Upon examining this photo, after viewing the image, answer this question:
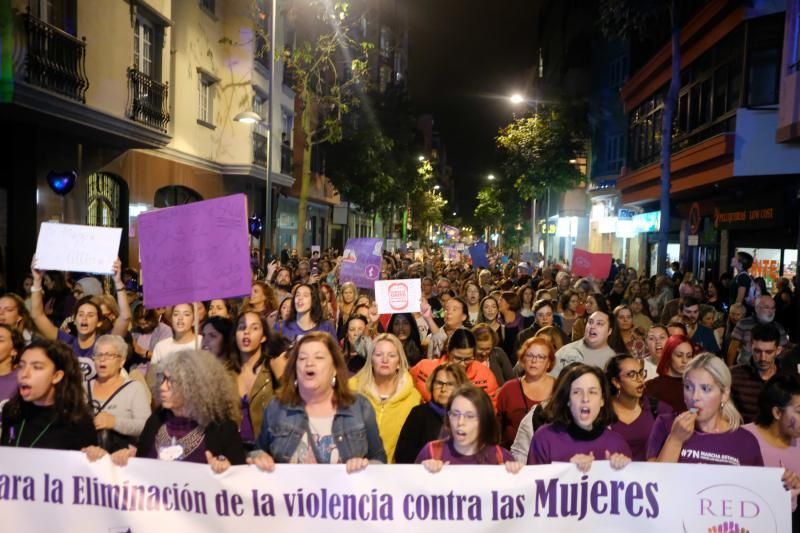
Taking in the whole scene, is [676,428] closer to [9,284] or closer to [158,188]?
[9,284]

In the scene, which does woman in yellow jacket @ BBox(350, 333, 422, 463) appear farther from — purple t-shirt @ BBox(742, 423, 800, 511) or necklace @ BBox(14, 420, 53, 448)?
purple t-shirt @ BBox(742, 423, 800, 511)

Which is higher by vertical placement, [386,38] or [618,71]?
[386,38]

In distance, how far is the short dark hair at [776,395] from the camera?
4609mm

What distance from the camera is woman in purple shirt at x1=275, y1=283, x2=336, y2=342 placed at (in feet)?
26.3

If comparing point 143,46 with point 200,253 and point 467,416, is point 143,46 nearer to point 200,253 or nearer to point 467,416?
point 200,253

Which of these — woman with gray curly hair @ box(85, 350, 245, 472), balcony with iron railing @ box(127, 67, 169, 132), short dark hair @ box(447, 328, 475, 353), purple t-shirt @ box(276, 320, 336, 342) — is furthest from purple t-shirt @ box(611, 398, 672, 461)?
balcony with iron railing @ box(127, 67, 169, 132)

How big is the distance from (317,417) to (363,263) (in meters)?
9.60

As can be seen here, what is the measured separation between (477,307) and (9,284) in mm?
9019

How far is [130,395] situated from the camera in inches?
200

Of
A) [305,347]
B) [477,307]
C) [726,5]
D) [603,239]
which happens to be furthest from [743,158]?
[603,239]

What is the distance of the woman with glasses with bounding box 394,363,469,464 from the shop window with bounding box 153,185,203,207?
16.6 m

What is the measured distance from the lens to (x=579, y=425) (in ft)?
14.3

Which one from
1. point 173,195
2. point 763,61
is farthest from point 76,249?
point 173,195

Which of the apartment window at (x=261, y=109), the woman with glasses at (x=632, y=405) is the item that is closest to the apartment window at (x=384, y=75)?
the apartment window at (x=261, y=109)
